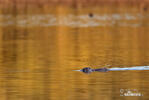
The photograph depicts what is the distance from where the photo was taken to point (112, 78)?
54.6 ft

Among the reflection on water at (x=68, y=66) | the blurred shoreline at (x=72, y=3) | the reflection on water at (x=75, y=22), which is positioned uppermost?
the blurred shoreline at (x=72, y=3)

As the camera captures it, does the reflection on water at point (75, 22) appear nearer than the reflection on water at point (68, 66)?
No

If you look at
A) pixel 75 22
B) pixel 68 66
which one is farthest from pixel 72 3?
pixel 68 66

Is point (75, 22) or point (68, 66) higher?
point (75, 22)

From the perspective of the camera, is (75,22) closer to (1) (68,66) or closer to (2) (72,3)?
(1) (68,66)

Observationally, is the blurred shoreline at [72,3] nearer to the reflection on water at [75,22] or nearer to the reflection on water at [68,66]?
the reflection on water at [75,22]

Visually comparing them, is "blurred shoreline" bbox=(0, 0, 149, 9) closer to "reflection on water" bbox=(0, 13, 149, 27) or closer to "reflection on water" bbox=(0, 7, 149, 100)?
"reflection on water" bbox=(0, 13, 149, 27)

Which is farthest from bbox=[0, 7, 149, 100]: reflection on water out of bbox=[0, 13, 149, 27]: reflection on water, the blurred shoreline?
the blurred shoreline

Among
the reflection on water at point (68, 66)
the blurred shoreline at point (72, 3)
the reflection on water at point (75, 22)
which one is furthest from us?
the blurred shoreline at point (72, 3)

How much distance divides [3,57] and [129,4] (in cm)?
5701

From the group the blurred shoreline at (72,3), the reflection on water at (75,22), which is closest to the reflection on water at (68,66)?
the reflection on water at (75,22)

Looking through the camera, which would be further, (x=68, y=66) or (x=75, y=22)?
(x=75, y=22)

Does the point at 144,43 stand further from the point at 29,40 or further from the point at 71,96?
the point at 71,96

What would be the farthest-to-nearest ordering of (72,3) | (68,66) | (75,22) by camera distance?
(72,3)
(75,22)
(68,66)
